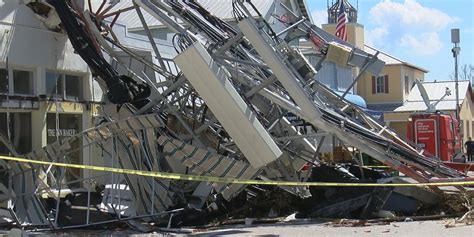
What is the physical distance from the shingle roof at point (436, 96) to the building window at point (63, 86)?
1371 inches

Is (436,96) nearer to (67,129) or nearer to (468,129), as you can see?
(468,129)

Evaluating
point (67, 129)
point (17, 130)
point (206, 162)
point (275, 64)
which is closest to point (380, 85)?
point (67, 129)

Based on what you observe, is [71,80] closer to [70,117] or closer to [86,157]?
[70,117]

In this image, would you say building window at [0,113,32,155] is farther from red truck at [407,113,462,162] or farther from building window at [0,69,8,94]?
red truck at [407,113,462,162]

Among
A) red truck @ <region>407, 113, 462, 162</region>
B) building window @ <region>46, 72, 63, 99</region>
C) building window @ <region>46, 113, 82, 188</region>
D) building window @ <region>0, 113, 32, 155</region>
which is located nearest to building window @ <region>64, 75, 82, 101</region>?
building window @ <region>46, 72, 63, 99</region>

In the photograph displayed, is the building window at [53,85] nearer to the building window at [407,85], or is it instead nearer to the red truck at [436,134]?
the red truck at [436,134]

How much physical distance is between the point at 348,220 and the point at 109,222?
13.8ft

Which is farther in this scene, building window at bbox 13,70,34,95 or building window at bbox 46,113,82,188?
building window at bbox 46,113,82,188

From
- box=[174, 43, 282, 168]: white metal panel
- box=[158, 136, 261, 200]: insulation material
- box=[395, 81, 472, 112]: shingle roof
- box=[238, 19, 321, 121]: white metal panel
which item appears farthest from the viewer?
box=[395, 81, 472, 112]: shingle roof

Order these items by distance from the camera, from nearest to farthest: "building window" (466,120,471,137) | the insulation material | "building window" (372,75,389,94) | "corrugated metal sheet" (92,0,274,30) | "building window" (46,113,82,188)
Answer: the insulation material, "building window" (46,113,82,188), "corrugated metal sheet" (92,0,274,30), "building window" (372,75,389,94), "building window" (466,120,471,137)

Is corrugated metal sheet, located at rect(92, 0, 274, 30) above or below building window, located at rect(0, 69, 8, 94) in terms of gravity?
above

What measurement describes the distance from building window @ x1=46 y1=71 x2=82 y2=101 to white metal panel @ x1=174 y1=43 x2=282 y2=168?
17.1 feet

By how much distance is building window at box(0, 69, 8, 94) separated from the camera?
14.4 m

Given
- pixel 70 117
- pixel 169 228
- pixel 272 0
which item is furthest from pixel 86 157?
pixel 272 0
